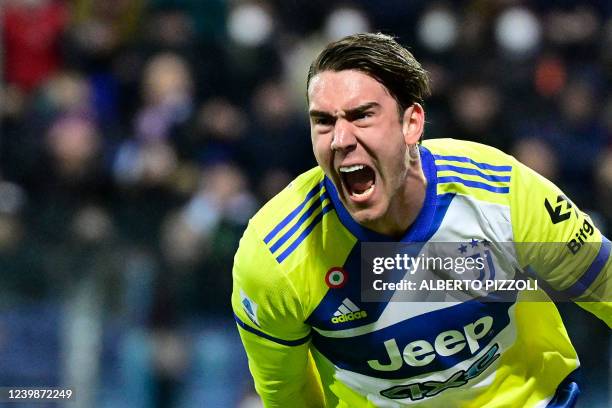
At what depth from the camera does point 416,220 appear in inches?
133

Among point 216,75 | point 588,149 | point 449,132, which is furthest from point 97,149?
point 588,149

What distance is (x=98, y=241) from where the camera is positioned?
5.93 metres

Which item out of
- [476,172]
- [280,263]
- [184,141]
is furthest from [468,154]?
[184,141]

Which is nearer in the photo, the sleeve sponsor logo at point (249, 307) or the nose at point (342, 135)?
the nose at point (342, 135)

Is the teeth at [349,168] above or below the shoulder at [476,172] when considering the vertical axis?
above

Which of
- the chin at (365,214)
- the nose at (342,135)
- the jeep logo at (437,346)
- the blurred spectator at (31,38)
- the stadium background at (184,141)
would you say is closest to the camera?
Answer: the nose at (342,135)

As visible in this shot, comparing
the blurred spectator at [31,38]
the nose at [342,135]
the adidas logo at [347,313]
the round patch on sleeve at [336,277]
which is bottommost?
the adidas logo at [347,313]

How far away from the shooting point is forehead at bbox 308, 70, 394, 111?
3170 millimetres

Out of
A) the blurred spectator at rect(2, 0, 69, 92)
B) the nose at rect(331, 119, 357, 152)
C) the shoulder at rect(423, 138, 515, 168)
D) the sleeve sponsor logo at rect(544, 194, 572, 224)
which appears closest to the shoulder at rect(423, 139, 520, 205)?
the shoulder at rect(423, 138, 515, 168)

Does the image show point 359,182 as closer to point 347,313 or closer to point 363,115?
point 363,115

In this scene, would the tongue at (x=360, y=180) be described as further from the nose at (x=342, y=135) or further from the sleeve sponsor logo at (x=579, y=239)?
the sleeve sponsor logo at (x=579, y=239)

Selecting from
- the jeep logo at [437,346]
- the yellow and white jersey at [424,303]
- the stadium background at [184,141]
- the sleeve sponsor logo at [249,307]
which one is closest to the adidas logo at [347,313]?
the yellow and white jersey at [424,303]

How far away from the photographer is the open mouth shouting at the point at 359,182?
326 cm

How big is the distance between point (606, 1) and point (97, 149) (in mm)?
3789
